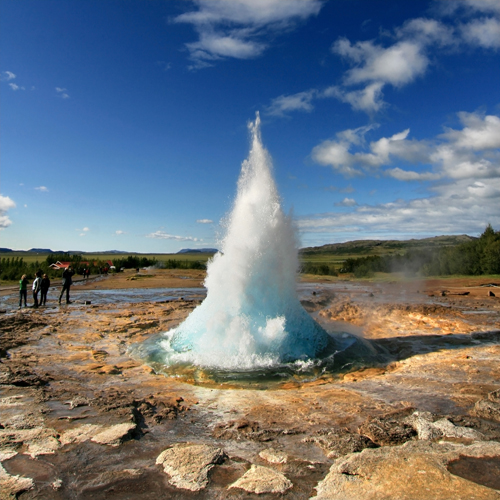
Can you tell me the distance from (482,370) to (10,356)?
28.8 feet

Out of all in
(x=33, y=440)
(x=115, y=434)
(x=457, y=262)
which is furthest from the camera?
(x=457, y=262)

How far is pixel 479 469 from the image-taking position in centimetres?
325

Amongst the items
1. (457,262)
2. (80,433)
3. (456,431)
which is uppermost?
(457,262)

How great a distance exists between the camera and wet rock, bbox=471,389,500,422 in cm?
447

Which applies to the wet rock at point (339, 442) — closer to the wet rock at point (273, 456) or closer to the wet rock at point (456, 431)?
the wet rock at point (273, 456)

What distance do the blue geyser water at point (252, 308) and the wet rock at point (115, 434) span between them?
2.47 metres

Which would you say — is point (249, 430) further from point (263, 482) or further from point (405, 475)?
point (405, 475)

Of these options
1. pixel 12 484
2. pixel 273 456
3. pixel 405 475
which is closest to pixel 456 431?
pixel 405 475

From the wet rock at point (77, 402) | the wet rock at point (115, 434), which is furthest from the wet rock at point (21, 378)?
the wet rock at point (115, 434)

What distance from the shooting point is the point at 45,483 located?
3.06 m

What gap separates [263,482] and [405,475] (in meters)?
1.20

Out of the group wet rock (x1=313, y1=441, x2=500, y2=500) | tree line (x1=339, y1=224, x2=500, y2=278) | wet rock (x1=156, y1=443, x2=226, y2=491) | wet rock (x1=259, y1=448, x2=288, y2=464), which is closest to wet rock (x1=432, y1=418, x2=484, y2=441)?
wet rock (x1=313, y1=441, x2=500, y2=500)

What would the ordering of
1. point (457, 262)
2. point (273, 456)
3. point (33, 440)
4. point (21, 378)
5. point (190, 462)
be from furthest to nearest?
point (457, 262) → point (21, 378) → point (33, 440) → point (273, 456) → point (190, 462)

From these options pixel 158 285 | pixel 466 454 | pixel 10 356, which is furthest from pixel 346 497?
pixel 158 285
